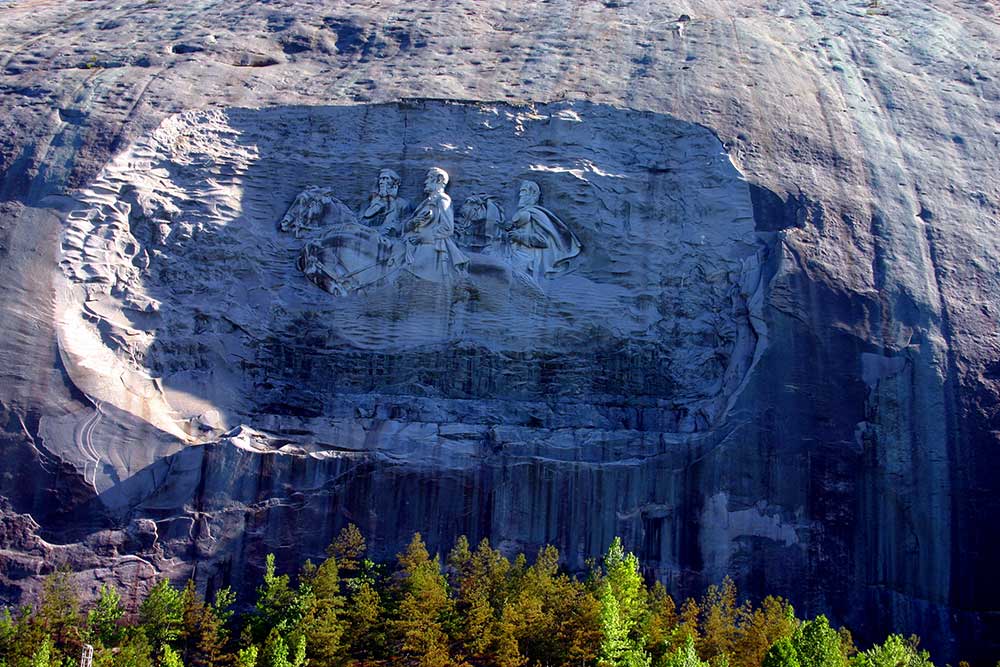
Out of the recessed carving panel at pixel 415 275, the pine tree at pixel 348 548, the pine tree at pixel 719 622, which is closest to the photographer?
the pine tree at pixel 719 622

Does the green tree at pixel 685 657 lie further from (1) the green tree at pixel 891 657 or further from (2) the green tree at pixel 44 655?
(2) the green tree at pixel 44 655

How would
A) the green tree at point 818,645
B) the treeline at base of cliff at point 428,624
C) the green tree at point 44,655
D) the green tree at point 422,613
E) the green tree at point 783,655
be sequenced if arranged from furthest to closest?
the green tree at point 422,613
the treeline at base of cliff at point 428,624
the green tree at point 818,645
the green tree at point 783,655
the green tree at point 44,655

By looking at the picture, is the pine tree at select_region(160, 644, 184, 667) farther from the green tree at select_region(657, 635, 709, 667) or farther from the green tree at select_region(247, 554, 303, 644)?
the green tree at select_region(657, 635, 709, 667)

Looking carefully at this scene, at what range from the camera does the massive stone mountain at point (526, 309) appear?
17516mm

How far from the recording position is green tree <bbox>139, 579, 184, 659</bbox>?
16.4 meters

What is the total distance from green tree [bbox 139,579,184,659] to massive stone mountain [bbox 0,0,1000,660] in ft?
1.93

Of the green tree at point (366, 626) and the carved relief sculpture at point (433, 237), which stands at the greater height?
the carved relief sculpture at point (433, 237)

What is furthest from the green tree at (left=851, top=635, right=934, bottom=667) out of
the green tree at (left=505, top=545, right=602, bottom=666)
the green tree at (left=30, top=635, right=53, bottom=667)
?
the green tree at (left=30, top=635, right=53, bottom=667)

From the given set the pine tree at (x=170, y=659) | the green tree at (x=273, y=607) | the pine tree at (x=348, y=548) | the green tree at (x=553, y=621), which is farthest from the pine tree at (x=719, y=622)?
the pine tree at (x=170, y=659)

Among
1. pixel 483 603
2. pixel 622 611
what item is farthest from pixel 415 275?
pixel 622 611

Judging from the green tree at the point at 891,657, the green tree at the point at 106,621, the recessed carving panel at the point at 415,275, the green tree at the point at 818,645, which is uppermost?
the recessed carving panel at the point at 415,275

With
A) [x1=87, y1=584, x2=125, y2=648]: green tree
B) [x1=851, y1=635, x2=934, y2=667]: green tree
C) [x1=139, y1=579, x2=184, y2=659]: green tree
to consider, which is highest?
[x1=851, y1=635, x2=934, y2=667]: green tree

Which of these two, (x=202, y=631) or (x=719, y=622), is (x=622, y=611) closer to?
(x=719, y=622)

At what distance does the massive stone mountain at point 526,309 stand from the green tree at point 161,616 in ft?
1.93
